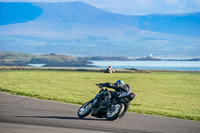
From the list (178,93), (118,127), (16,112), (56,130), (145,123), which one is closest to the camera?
(56,130)

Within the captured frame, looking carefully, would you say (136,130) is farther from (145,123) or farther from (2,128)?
(2,128)

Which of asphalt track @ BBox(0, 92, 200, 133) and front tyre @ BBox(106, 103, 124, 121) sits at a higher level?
front tyre @ BBox(106, 103, 124, 121)

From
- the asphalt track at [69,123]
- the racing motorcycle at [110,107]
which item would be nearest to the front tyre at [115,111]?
the racing motorcycle at [110,107]

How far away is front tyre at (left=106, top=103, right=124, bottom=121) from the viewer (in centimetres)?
1274

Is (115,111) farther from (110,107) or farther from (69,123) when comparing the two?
(69,123)

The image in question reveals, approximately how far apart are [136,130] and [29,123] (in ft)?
10.9

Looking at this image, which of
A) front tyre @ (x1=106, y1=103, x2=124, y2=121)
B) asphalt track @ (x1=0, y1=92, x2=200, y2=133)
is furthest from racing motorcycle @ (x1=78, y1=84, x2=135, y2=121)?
asphalt track @ (x1=0, y1=92, x2=200, y2=133)

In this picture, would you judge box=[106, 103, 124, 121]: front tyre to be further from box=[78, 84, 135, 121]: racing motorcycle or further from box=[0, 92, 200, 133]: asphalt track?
box=[0, 92, 200, 133]: asphalt track

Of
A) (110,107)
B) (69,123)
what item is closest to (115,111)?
(110,107)

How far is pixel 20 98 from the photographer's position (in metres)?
18.5

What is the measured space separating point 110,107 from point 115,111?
0.33 meters

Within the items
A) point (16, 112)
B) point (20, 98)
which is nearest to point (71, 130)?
point (16, 112)

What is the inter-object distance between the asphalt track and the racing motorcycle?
208 mm

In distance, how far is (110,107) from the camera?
13.1m
